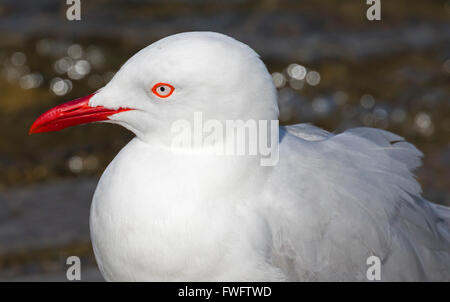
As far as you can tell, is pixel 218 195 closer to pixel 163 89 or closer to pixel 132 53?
pixel 163 89

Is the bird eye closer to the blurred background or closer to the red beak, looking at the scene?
the red beak

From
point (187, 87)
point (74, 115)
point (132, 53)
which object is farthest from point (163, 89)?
point (132, 53)

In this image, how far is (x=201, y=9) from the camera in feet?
27.6

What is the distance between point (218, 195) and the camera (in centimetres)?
321

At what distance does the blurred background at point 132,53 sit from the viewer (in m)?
5.42

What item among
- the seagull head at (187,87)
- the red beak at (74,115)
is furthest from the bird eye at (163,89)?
the red beak at (74,115)

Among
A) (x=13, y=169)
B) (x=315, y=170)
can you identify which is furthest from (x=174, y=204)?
(x=13, y=169)

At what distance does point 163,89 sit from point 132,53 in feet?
14.8

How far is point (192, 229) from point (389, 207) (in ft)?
3.18

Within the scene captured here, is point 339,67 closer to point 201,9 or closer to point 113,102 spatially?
point 201,9

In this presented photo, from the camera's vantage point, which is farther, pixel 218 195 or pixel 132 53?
pixel 132 53

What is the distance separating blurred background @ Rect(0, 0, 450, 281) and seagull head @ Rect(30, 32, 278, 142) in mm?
1752

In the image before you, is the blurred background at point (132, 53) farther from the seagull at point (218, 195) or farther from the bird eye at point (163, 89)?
the bird eye at point (163, 89)

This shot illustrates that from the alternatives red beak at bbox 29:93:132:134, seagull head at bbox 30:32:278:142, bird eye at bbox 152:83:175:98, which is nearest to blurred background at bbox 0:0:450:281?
red beak at bbox 29:93:132:134
